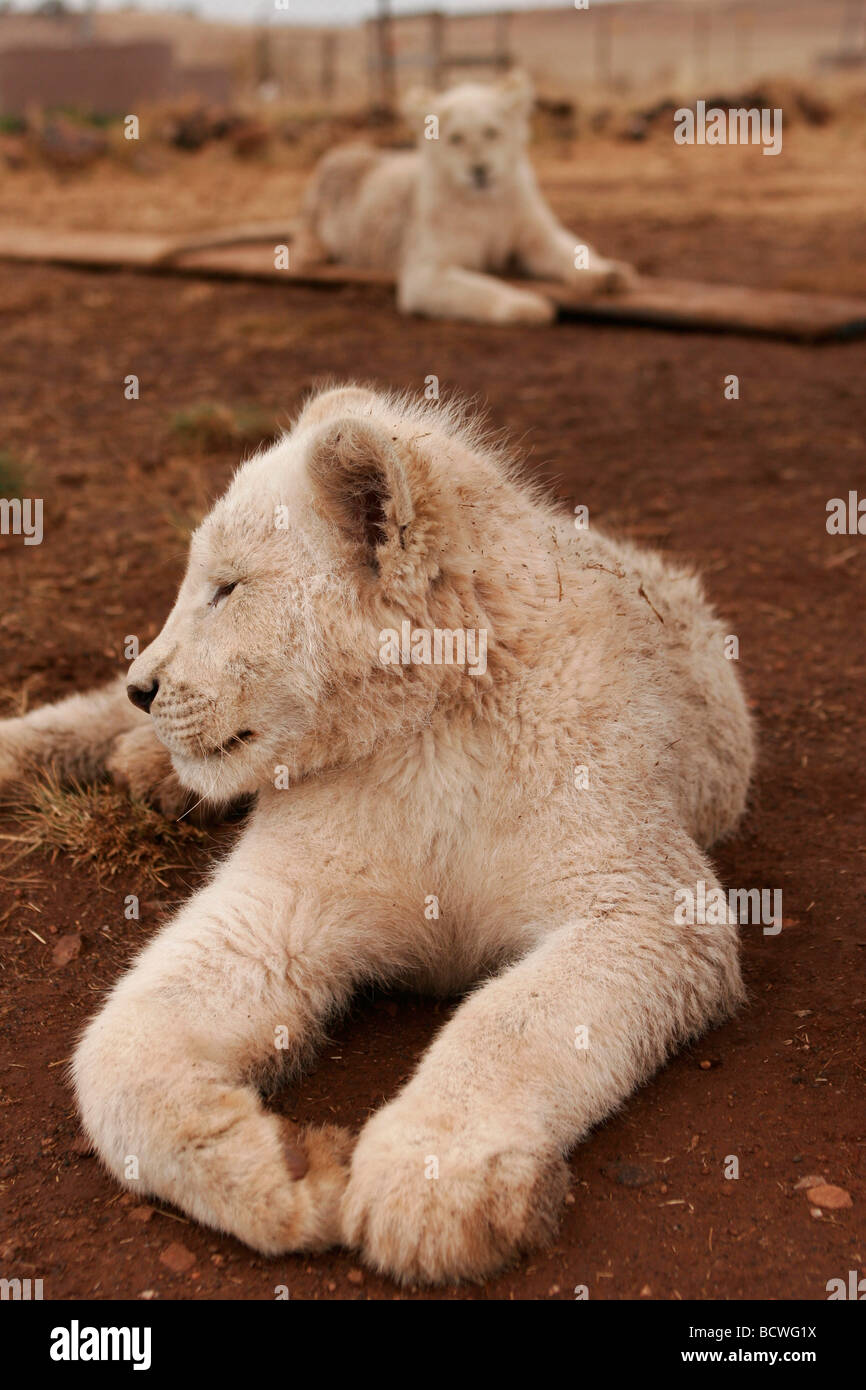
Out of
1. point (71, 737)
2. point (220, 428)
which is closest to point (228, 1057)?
point (71, 737)

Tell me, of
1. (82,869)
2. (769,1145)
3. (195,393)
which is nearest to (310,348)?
(195,393)

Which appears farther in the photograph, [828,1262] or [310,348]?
[310,348]

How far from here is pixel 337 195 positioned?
39.6 ft

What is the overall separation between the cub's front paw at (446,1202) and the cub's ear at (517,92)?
969cm

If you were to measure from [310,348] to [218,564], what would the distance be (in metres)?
6.68

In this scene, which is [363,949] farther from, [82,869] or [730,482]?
[730,482]

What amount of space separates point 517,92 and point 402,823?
9.09 meters

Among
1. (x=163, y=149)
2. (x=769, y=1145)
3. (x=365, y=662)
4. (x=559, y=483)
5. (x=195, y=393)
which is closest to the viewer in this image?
(x=769, y=1145)

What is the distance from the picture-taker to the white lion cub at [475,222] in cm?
1031

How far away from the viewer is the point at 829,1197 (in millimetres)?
2760

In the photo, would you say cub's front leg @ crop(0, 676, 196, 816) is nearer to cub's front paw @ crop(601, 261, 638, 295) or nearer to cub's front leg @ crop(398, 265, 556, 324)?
cub's front leg @ crop(398, 265, 556, 324)

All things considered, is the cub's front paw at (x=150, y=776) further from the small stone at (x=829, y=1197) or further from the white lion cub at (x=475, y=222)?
the white lion cub at (x=475, y=222)

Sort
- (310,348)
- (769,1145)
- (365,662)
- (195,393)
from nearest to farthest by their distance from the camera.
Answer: (769,1145), (365,662), (195,393), (310,348)

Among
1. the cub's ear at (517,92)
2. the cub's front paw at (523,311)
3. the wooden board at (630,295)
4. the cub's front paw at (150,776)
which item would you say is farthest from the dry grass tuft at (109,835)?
the cub's ear at (517,92)
